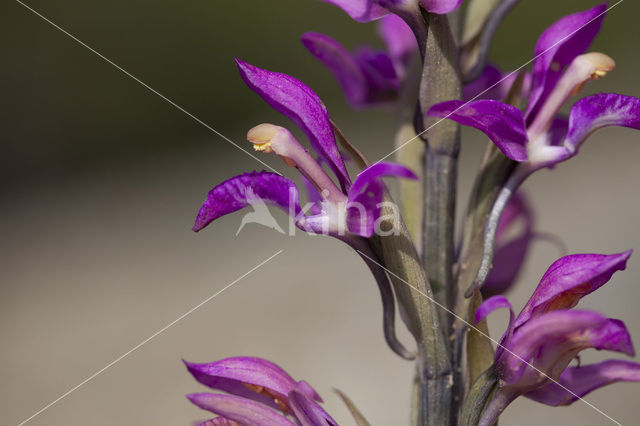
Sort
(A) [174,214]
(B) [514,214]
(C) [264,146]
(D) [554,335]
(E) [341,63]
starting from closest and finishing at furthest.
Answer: (D) [554,335] < (C) [264,146] < (E) [341,63] < (B) [514,214] < (A) [174,214]

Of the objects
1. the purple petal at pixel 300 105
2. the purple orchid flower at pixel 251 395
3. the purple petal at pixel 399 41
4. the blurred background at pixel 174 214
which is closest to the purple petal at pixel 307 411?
the purple orchid flower at pixel 251 395

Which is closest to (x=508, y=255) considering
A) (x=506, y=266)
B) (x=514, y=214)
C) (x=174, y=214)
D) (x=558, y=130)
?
(x=506, y=266)

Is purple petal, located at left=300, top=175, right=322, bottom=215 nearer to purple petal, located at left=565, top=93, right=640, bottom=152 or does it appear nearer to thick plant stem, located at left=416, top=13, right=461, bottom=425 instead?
thick plant stem, located at left=416, top=13, right=461, bottom=425

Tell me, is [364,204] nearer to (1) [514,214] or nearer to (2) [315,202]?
(2) [315,202]

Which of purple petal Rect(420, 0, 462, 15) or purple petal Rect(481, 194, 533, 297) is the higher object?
purple petal Rect(420, 0, 462, 15)

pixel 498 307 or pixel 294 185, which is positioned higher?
pixel 294 185

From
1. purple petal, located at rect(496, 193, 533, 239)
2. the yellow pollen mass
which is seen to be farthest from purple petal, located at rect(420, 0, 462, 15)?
purple petal, located at rect(496, 193, 533, 239)

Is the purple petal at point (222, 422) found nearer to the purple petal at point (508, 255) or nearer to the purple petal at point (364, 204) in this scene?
the purple petal at point (364, 204)

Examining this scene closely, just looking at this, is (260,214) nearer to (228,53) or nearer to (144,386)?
(144,386)
